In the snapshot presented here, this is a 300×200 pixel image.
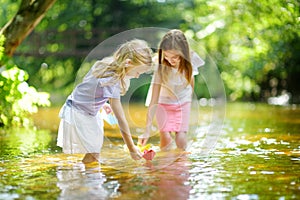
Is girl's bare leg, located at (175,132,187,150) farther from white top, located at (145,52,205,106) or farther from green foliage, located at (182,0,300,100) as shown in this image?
green foliage, located at (182,0,300,100)

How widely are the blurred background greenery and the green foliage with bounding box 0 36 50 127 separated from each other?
6.39 meters

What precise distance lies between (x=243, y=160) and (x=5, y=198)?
2.39 meters

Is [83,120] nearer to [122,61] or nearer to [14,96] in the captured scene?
[122,61]

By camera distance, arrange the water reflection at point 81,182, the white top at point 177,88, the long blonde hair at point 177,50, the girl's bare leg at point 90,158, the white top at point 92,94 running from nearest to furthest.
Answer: the water reflection at point 81,182
the white top at point 92,94
the girl's bare leg at point 90,158
the long blonde hair at point 177,50
the white top at point 177,88

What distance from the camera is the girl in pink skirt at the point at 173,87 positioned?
18.9ft

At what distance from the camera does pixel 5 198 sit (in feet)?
11.8

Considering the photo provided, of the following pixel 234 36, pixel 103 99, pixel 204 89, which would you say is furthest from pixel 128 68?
pixel 204 89

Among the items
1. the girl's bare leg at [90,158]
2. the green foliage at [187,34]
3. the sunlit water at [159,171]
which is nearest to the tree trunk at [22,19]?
the sunlit water at [159,171]

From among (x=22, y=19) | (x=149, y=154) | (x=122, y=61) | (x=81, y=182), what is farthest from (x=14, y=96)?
(x=81, y=182)

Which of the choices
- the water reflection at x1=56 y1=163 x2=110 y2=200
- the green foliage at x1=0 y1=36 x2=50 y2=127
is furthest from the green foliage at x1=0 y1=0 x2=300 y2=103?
the water reflection at x1=56 y1=163 x2=110 y2=200

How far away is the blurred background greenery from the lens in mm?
15680

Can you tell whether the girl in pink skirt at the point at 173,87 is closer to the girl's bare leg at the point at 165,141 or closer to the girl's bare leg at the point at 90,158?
the girl's bare leg at the point at 165,141

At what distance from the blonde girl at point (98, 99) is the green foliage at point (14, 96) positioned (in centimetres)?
294

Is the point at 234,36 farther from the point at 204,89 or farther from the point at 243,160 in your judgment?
the point at 243,160
